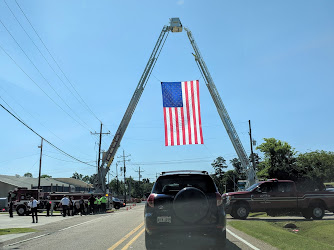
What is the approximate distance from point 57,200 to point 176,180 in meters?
31.0

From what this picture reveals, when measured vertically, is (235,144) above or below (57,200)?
above

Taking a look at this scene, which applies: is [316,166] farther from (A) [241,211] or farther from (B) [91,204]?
(A) [241,211]

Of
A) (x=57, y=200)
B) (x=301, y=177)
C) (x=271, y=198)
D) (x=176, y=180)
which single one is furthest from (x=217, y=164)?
(x=176, y=180)

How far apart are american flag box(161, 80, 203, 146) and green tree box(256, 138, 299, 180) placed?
20.9m

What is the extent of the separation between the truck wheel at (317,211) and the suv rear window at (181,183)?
12.0 m

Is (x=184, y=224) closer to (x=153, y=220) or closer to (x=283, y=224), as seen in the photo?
(x=153, y=220)

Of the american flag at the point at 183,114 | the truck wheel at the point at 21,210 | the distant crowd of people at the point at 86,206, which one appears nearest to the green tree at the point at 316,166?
the american flag at the point at 183,114

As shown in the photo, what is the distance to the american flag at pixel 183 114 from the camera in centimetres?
3050

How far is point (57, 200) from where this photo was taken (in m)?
36.1

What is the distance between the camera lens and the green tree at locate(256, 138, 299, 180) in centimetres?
4667

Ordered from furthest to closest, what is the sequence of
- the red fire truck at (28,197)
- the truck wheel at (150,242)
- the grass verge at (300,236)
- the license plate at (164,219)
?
the red fire truck at (28,197) → the grass verge at (300,236) → the truck wheel at (150,242) → the license plate at (164,219)

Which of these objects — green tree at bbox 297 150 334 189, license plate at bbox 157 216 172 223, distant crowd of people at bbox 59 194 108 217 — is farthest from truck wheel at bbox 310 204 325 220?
green tree at bbox 297 150 334 189

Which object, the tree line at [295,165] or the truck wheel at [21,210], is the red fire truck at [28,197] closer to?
the truck wheel at [21,210]

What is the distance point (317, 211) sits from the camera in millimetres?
17547
